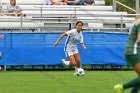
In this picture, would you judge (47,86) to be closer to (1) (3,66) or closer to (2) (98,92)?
(2) (98,92)

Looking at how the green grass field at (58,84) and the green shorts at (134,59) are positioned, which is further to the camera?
the green grass field at (58,84)

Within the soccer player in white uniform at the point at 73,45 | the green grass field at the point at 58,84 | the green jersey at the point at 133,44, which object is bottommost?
the green grass field at the point at 58,84

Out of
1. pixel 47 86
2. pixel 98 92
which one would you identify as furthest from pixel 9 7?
pixel 98 92

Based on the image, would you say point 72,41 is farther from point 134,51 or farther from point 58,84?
point 134,51

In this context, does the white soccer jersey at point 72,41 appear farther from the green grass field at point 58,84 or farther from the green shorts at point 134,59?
the green shorts at point 134,59

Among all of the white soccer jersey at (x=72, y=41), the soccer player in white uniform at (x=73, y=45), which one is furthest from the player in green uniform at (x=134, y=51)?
the white soccer jersey at (x=72, y=41)

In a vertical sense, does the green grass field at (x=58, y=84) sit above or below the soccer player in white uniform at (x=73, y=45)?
below

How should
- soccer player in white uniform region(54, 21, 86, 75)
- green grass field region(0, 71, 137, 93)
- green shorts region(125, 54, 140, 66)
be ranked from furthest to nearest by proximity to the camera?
soccer player in white uniform region(54, 21, 86, 75), green grass field region(0, 71, 137, 93), green shorts region(125, 54, 140, 66)

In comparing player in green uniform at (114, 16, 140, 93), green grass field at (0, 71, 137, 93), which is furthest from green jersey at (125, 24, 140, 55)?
green grass field at (0, 71, 137, 93)

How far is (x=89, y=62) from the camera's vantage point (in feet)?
79.5

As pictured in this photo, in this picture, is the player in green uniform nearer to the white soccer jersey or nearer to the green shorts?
the green shorts

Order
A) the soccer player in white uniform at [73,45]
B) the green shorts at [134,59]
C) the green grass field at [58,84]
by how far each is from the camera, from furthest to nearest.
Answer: the soccer player in white uniform at [73,45] < the green grass field at [58,84] < the green shorts at [134,59]

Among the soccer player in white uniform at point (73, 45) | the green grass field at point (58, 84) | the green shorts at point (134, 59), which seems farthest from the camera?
the soccer player in white uniform at point (73, 45)

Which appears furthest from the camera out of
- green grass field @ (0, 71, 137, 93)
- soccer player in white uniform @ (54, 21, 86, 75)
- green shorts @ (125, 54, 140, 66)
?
soccer player in white uniform @ (54, 21, 86, 75)
